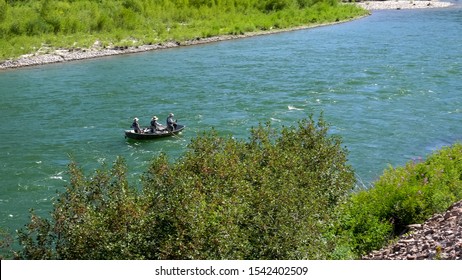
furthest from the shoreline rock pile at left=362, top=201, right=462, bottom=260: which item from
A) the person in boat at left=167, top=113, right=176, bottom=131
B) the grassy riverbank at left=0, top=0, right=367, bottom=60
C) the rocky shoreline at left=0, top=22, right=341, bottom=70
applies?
the grassy riverbank at left=0, top=0, right=367, bottom=60

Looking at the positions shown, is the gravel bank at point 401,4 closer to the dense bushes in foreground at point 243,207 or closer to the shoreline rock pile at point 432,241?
the dense bushes in foreground at point 243,207

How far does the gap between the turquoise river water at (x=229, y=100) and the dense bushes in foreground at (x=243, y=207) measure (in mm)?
5515

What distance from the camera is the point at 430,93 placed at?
37.6 metres

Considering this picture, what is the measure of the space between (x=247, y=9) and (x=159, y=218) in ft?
232

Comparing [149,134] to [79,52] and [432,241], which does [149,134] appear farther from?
[79,52]

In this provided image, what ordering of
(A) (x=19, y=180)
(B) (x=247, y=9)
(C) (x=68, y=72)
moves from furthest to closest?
(B) (x=247, y=9) < (C) (x=68, y=72) < (A) (x=19, y=180)

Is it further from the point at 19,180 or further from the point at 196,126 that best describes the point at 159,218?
the point at 196,126

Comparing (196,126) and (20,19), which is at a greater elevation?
(20,19)

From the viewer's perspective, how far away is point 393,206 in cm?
1788

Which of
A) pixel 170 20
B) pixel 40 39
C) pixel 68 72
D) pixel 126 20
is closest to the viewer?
pixel 68 72

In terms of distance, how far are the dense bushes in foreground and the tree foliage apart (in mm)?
25

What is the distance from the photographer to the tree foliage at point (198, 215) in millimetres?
13109

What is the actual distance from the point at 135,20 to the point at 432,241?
60074 mm

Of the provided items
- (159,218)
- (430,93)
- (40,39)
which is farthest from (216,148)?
(40,39)
